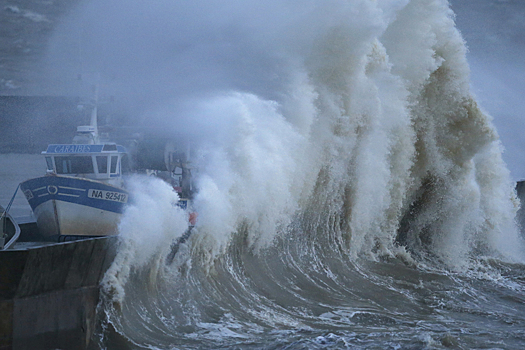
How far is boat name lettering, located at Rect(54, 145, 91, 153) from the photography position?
34.4 ft

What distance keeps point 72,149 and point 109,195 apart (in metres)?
1.44

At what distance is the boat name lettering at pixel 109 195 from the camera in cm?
972

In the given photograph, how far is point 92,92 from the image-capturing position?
507 inches

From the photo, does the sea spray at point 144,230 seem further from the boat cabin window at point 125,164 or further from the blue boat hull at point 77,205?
the boat cabin window at point 125,164

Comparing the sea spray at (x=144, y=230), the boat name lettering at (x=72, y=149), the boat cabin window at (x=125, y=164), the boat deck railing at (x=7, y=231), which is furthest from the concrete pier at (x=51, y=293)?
the boat cabin window at (x=125, y=164)

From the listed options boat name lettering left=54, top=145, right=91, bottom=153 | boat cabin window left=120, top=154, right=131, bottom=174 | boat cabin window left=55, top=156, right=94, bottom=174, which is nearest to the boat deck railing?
boat cabin window left=55, top=156, right=94, bottom=174

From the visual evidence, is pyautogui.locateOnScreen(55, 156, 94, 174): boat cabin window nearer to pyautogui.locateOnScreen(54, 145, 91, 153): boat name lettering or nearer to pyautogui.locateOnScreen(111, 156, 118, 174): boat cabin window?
pyautogui.locateOnScreen(54, 145, 91, 153): boat name lettering

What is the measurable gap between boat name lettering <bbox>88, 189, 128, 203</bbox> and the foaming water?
40 centimetres

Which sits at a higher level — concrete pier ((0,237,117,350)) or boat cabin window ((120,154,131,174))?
boat cabin window ((120,154,131,174))

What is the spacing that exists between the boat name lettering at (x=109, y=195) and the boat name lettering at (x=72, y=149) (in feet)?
3.81

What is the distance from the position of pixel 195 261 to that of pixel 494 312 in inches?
197

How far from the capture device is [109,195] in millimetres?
9766

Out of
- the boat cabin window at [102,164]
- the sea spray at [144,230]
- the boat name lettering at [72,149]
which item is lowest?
the sea spray at [144,230]

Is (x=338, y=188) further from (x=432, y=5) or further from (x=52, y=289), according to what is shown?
(x=52, y=289)
